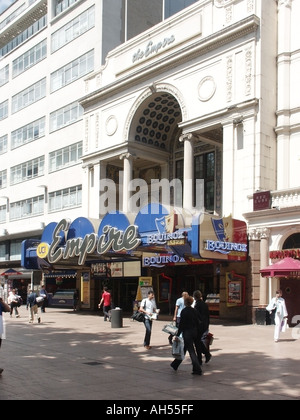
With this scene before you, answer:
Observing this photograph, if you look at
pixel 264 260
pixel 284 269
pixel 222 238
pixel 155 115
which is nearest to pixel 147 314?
pixel 284 269

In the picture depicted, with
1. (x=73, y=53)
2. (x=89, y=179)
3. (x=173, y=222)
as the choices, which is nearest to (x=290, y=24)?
(x=173, y=222)

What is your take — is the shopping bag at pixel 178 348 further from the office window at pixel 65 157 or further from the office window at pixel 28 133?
the office window at pixel 28 133

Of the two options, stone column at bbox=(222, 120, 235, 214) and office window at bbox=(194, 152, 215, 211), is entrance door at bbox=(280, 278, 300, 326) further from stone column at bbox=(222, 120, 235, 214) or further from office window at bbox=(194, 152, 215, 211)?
office window at bbox=(194, 152, 215, 211)

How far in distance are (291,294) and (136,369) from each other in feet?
45.6

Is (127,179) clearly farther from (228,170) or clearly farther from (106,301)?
(106,301)

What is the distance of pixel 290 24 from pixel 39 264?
66.3 ft

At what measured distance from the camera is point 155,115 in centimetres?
3369

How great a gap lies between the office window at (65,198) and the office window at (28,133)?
5947mm

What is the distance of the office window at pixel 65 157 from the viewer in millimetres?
39531

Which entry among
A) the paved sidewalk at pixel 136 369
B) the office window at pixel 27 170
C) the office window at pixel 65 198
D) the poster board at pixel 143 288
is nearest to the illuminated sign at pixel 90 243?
the poster board at pixel 143 288

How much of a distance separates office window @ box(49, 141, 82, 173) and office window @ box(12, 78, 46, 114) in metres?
6.07

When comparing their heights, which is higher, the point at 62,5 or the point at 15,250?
the point at 62,5

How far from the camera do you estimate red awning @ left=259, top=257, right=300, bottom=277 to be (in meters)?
22.0
